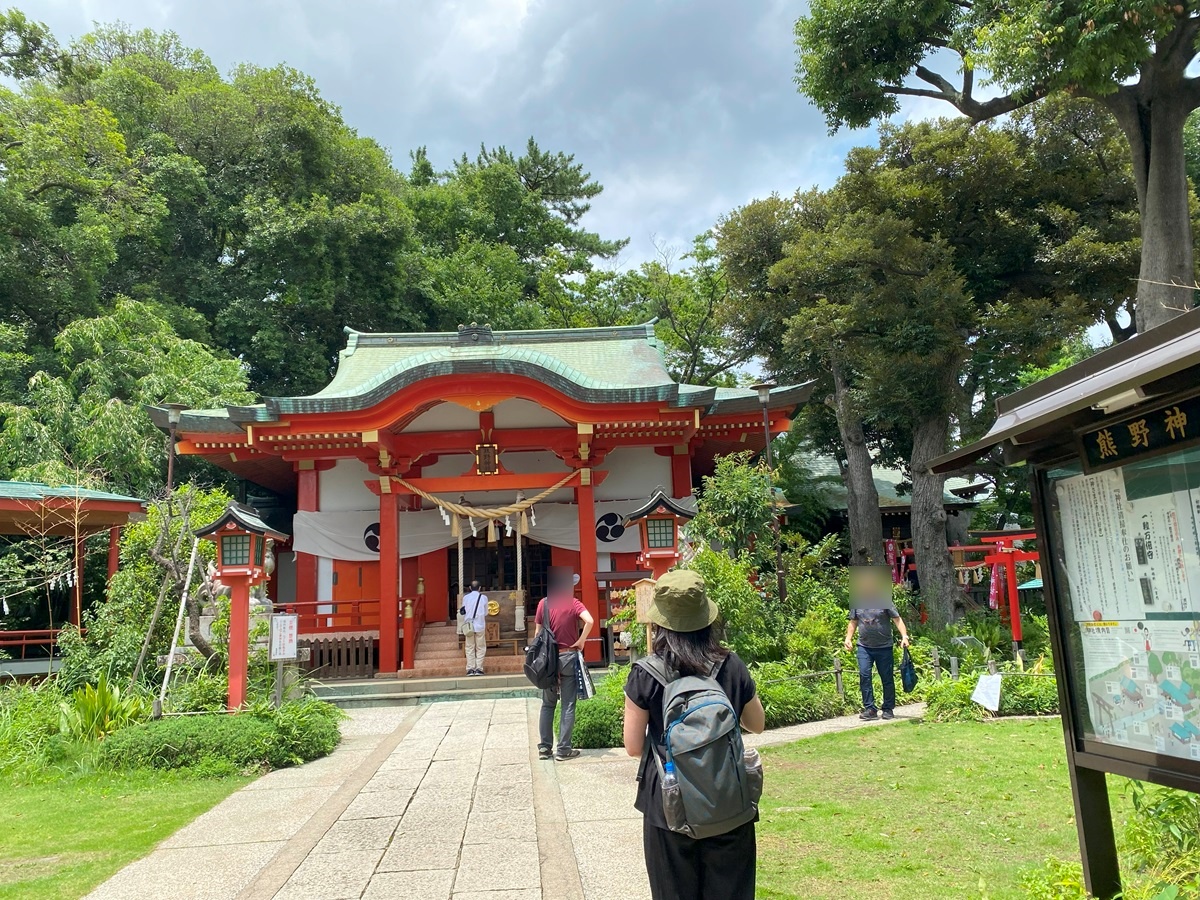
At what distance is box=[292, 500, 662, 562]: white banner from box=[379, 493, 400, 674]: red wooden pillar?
1.11m

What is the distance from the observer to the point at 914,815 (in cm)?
468

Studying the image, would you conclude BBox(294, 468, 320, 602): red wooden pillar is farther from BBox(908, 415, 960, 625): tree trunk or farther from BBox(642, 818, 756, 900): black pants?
BBox(642, 818, 756, 900): black pants

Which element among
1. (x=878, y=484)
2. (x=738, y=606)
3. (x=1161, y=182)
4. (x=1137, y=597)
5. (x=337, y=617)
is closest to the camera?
(x=1137, y=597)

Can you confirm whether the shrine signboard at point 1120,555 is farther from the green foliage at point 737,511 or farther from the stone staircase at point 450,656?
the stone staircase at point 450,656

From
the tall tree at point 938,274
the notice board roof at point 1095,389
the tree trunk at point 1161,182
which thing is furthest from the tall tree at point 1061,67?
the notice board roof at point 1095,389

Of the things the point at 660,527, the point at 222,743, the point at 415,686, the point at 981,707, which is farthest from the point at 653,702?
the point at 415,686

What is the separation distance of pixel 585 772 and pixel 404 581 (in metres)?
9.02

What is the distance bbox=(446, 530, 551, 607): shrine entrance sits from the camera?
15141mm

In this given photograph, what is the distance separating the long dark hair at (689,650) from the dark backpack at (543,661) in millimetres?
3864

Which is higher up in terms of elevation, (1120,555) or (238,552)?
(238,552)

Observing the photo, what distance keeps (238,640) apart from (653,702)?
7270mm

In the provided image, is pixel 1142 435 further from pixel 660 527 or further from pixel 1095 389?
pixel 660 527

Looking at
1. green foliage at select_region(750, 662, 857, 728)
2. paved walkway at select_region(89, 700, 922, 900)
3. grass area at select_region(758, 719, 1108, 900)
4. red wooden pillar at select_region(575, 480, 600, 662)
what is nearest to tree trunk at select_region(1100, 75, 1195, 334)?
grass area at select_region(758, 719, 1108, 900)

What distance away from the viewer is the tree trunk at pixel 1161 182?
31.8 feet
